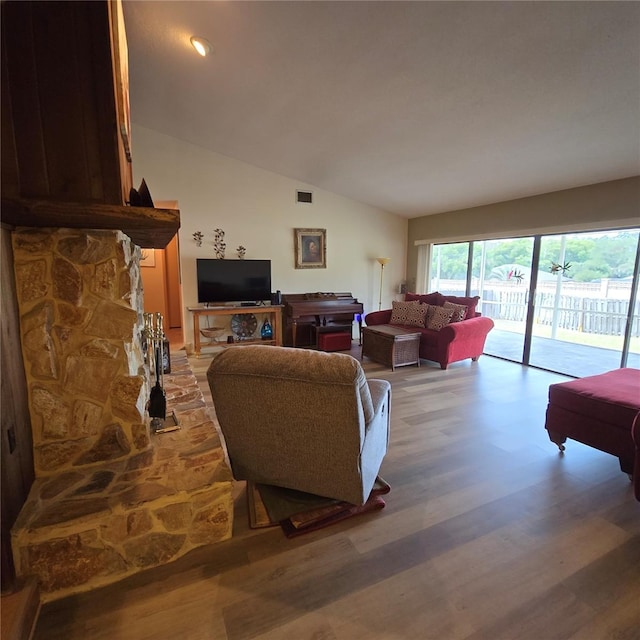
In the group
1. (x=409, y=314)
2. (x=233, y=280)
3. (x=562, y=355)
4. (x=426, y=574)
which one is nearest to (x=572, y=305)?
(x=562, y=355)

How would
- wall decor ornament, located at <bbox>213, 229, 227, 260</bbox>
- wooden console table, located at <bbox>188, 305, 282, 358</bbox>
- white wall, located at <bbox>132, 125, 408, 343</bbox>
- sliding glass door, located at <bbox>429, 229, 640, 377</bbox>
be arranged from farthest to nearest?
wall decor ornament, located at <bbox>213, 229, 227, 260</bbox>
wooden console table, located at <bbox>188, 305, 282, 358</bbox>
white wall, located at <bbox>132, 125, 408, 343</bbox>
sliding glass door, located at <bbox>429, 229, 640, 377</bbox>

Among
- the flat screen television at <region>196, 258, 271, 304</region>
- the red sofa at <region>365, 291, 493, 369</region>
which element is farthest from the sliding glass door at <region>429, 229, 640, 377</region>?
the flat screen television at <region>196, 258, 271, 304</region>

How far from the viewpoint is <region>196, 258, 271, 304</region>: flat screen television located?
510cm

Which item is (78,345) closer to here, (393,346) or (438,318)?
(393,346)

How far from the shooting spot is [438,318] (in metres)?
4.84

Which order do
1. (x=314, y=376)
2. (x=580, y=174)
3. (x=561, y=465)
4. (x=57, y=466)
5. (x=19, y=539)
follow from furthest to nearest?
(x=580, y=174) → (x=561, y=465) → (x=57, y=466) → (x=314, y=376) → (x=19, y=539)

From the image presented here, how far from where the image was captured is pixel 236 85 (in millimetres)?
3264

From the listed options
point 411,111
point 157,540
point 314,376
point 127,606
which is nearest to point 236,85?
point 411,111

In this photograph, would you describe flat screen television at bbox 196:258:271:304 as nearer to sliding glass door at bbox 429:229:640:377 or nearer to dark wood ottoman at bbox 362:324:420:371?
dark wood ottoman at bbox 362:324:420:371

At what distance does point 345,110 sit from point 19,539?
379 centimetres

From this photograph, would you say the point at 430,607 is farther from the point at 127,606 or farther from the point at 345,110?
the point at 345,110

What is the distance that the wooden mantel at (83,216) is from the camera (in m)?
1.34

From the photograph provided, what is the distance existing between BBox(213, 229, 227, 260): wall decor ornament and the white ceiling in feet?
4.10

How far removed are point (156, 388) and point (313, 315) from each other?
3.53 m
